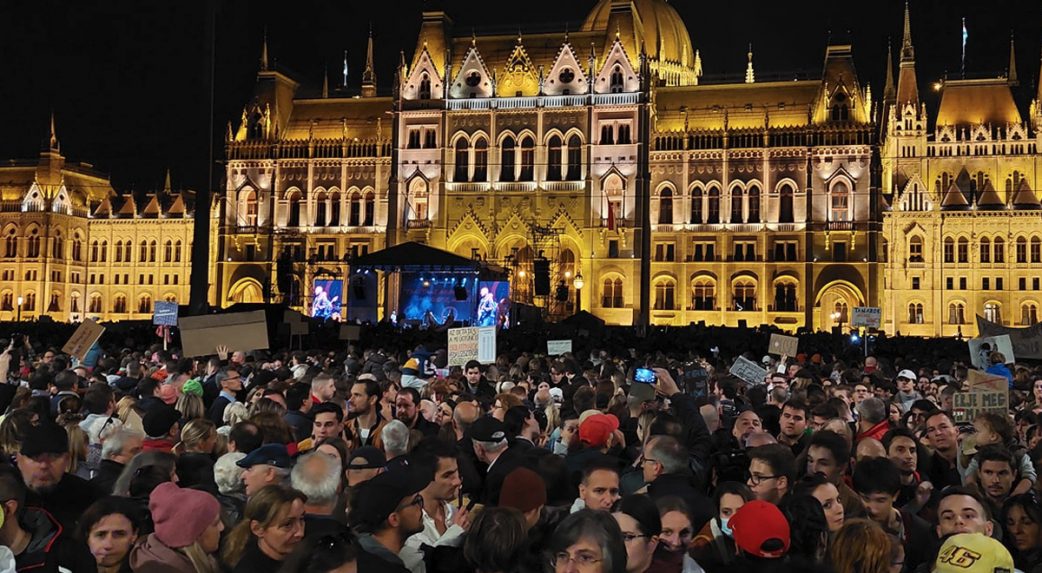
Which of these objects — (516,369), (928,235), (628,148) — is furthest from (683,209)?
(516,369)

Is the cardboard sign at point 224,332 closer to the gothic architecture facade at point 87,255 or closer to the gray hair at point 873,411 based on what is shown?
the gray hair at point 873,411

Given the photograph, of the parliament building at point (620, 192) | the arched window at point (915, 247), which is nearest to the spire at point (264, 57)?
the parliament building at point (620, 192)

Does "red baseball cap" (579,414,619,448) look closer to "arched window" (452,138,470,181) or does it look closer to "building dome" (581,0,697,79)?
"arched window" (452,138,470,181)

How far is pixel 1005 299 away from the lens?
7150 cm

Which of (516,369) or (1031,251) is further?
(1031,251)

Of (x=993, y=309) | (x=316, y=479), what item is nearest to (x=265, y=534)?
(x=316, y=479)

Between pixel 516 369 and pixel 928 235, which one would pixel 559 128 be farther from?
pixel 516 369

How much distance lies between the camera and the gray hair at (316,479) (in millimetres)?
6617

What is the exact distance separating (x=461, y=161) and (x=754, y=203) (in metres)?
17.9

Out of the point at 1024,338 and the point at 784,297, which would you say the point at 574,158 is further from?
the point at 1024,338

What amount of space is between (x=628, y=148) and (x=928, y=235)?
2464 cm

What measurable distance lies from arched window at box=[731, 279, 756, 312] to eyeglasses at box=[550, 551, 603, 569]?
195 feet

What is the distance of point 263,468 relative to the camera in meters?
7.18

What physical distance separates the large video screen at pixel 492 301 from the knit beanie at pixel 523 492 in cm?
4463
